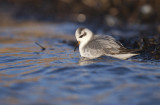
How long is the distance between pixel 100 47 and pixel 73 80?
5.14 ft

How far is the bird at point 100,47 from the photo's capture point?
19.7 feet

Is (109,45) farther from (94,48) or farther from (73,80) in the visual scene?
(73,80)

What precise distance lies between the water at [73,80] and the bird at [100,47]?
160 mm

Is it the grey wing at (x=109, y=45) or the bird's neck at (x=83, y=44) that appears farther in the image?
the bird's neck at (x=83, y=44)

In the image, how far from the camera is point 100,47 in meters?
6.26

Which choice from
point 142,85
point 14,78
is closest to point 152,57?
point 142,85

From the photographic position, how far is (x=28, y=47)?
28.2 feet

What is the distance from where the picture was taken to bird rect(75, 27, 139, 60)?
6.00 m

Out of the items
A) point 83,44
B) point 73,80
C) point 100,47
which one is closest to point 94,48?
point 100,47

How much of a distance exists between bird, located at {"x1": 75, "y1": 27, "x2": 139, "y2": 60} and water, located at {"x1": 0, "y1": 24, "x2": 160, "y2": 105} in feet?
0.53

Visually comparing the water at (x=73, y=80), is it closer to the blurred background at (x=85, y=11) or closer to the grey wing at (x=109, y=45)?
the grey wing at (x=109, y=45)

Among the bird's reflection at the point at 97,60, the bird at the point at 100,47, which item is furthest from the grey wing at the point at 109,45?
the bird's reflection at the point at 97,60

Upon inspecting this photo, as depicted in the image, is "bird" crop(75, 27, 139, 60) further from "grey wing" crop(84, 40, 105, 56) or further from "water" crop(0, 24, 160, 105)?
"water" crop(0, 24, 160, 105)

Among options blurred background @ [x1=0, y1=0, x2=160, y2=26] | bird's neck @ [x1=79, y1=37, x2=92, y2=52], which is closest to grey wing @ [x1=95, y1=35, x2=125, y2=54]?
bird's neck @ [x1=79, y1=37, x2=92, y2=52]
